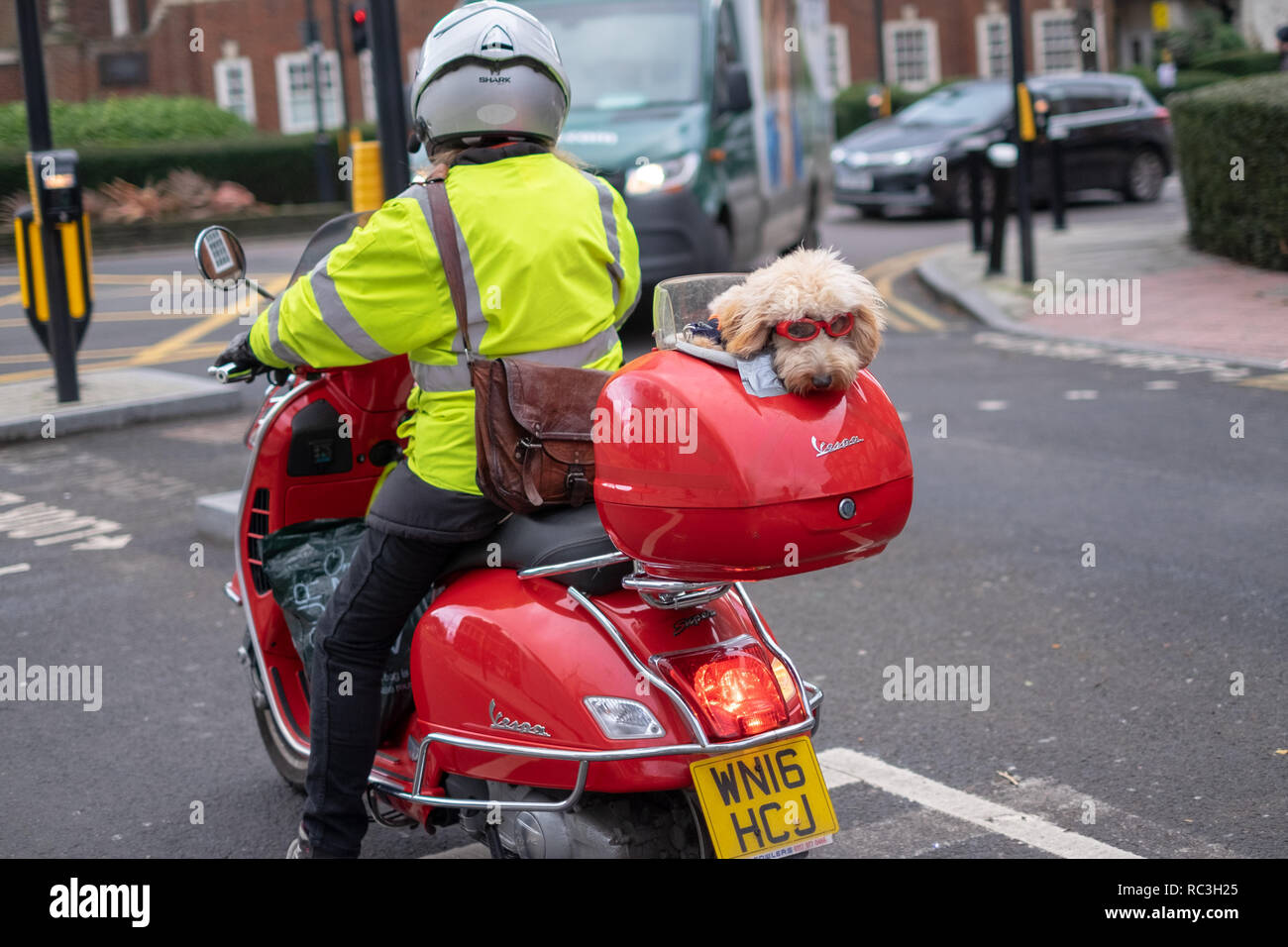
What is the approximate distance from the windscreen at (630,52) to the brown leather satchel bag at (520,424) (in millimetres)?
9251

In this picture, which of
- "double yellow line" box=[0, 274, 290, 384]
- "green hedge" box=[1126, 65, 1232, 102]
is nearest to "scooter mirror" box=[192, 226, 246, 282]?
"double yellow line" box=[0, 274, 290, 384]

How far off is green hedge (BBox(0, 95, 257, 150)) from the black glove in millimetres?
26034

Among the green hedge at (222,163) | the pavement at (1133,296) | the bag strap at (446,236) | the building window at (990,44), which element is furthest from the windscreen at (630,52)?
the building window at (990,44)

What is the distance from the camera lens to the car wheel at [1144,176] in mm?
21656

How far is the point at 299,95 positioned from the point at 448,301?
138 ft

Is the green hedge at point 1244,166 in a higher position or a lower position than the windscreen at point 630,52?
lower

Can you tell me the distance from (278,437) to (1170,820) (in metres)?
2.36

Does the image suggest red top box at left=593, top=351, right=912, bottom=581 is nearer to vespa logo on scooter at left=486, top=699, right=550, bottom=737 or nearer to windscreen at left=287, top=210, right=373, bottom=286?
vespa logo on scooter at left=486, top=699, right=550, bottom=737

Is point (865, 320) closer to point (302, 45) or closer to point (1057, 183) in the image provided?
point (1057, 183)

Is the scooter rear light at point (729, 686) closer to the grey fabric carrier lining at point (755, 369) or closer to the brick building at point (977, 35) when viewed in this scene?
the grey fabric carrier lining at point (755, 369)

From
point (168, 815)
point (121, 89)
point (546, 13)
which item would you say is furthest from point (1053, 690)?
point (121, 89)

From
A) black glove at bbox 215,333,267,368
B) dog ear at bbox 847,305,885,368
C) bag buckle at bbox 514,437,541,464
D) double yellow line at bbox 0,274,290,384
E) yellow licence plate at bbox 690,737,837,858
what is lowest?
double yellow line at bbox 0,274,290,384

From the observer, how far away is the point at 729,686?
2.89 meters

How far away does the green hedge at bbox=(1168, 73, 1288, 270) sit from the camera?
493 inches
